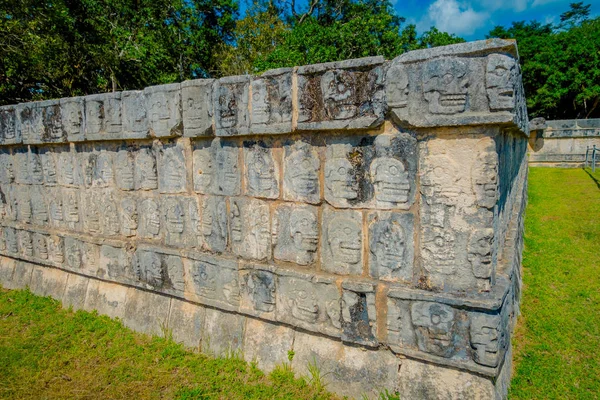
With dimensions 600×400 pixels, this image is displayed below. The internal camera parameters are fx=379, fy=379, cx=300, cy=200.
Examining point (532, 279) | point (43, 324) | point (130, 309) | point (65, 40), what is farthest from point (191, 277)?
point (65, 40)

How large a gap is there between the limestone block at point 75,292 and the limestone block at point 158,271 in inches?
37.6

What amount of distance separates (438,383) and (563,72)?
897 inches

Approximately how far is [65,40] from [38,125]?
26.8 feet

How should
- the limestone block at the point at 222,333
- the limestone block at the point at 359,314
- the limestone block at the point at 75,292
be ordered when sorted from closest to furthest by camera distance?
the limestone block at the point at 359,314 < the limestone block at the point at 222,333 < the limestone block at the point at 75,292

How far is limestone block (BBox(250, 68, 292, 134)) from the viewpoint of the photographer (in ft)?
8.45

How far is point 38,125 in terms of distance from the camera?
13.7ft

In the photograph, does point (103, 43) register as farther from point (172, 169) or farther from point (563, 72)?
point (563, 72)

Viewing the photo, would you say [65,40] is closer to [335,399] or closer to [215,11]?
[215,11]

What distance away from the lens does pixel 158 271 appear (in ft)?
11.2

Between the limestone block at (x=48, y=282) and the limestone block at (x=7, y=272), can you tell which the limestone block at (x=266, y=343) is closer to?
the limestone block at (x=48, y=282)

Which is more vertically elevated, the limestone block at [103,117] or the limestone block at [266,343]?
the limestone block at [103,117]

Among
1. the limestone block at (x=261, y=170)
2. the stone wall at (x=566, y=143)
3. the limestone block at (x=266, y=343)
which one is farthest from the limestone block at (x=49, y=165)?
the stone wall at (x=566, y=143)

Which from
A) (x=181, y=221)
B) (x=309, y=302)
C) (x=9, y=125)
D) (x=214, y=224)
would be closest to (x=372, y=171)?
(x=309, y=302)

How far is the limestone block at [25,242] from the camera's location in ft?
15.0
